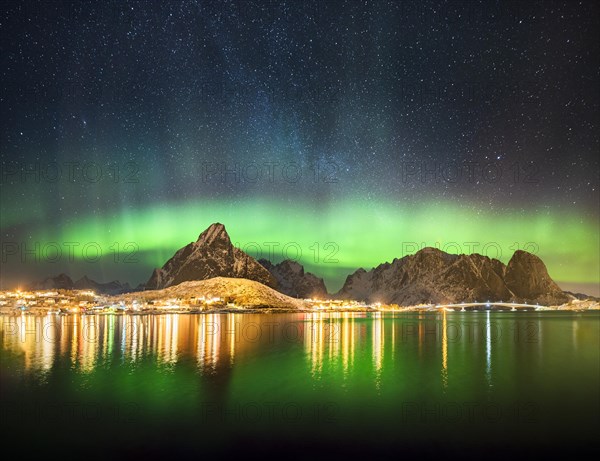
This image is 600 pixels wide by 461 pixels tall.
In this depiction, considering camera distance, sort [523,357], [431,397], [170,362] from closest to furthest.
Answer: [431,397] < [170,362] < [523,357]

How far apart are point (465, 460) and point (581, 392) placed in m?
33.0

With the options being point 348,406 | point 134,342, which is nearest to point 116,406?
point 348,406

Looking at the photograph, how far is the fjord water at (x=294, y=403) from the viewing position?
33844mm

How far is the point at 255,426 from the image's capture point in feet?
125

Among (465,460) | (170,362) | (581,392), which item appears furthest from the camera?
(170,362)

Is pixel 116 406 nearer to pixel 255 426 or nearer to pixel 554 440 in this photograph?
pixel 255 426

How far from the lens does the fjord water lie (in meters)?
33.8

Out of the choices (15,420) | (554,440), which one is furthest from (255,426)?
(554,440)

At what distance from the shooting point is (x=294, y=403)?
4684cm

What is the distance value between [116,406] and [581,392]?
53510 millimetres

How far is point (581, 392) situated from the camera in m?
54.6

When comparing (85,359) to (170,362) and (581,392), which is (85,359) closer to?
(170,362)

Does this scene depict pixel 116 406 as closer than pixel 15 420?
No

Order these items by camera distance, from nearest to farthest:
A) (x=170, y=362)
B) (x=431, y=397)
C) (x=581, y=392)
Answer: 1. (x=431, y=397)
2. (x=581, y=392)
3. (x=170, y=362)
